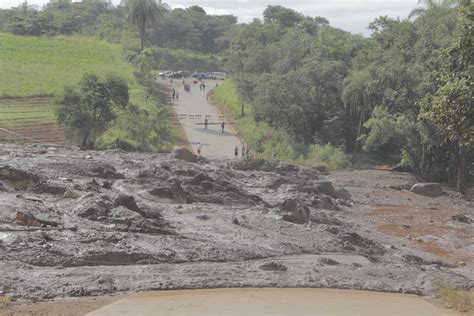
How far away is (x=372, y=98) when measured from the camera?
4581 cm

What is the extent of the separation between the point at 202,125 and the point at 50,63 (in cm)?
2552

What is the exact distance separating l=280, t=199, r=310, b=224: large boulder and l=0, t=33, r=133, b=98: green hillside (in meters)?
34.2

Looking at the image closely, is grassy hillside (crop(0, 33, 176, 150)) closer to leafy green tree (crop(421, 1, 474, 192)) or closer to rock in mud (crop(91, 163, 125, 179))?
rock in mud (crop(91, 163, 125, 179))

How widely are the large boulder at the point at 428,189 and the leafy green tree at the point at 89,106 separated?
18979mm

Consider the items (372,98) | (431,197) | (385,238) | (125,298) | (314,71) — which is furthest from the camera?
(314,71)

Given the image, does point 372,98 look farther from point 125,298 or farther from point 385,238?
point 125,298

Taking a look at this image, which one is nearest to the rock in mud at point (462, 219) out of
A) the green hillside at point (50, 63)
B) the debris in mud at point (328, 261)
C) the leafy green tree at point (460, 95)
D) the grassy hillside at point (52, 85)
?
the debris in mud at point (328, 261)

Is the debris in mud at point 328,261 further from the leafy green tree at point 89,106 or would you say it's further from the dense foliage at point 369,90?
the leafy green tree at point 89,106

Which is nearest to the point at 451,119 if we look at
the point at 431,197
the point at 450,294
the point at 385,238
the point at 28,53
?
the point at 450,294

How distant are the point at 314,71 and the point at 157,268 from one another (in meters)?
34.3

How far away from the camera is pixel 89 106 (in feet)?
137

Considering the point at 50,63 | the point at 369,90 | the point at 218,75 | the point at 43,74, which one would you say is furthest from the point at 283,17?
the point at 369,90

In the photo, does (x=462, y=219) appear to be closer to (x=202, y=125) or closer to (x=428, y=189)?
(x=428, y=189)

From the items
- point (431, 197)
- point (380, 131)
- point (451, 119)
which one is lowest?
point (431, 197)
